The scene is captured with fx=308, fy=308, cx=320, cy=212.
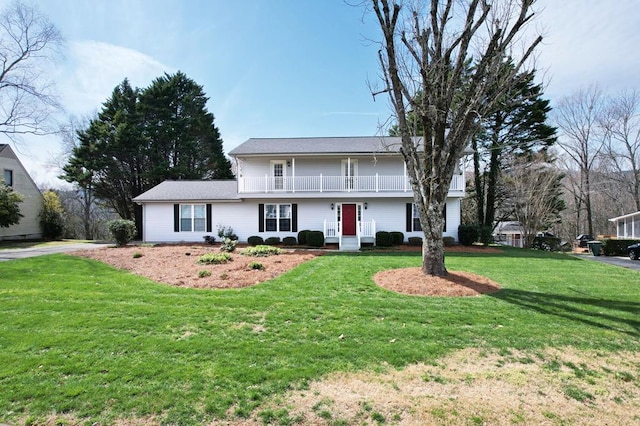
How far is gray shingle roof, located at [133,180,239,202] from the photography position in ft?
62.2

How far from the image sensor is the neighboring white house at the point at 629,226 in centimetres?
2345

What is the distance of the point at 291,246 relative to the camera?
58.4ft

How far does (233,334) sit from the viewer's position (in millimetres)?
4730

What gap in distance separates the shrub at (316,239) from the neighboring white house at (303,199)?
49 cm

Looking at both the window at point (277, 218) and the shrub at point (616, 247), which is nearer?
the shrub at point (616, 247)

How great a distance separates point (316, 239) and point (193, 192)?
8.78 metres

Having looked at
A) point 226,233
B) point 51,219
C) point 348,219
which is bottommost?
point 226,233

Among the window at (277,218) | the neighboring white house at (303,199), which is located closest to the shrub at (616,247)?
the neighboring white house at (303,199)

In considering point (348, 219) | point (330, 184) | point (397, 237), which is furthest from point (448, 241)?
point (330, 184)

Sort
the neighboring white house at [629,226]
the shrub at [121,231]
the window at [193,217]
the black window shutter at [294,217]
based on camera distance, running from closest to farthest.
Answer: the shrub at [121,231], the black window shutter at [294,217], the window at [193,217], the neighboring white house at [629,226]

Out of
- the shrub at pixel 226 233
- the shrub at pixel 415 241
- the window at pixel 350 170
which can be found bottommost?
the shrub at pixel 415 241

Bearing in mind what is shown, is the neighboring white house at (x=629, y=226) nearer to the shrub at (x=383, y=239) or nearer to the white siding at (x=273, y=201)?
the white siding at (x=273, y=201)

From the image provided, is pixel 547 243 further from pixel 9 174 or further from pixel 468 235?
pixel 9 174

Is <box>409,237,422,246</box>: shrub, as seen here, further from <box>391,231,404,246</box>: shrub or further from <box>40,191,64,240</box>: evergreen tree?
<box>40,191,64,240</box>: evergreen tree
